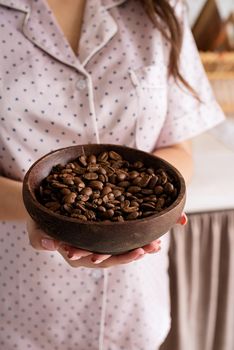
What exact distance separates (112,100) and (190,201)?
38cm

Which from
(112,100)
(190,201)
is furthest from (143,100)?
(190,201)

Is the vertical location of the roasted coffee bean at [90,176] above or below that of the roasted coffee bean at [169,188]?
above

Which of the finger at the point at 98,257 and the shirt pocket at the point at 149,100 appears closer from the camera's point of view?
the finger at the point at 98,257

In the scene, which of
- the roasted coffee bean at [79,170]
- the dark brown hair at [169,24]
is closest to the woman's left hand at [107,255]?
the roasted coffee bean at [79,170]

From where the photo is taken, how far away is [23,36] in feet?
2.46

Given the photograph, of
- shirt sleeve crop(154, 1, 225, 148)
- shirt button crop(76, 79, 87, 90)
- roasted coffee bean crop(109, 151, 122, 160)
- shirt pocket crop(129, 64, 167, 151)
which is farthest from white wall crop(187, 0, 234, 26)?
roasted coffee bean crop(109, 151, 122, 160)

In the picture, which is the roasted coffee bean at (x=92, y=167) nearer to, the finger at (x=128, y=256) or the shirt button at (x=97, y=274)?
the finger at (x=128, y=256)

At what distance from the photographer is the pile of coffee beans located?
0.56 meters

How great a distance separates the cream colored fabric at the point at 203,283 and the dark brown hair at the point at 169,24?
1.30ft

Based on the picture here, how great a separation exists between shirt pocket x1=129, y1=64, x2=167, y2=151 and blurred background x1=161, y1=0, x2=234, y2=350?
29cm

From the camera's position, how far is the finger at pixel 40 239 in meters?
0.60

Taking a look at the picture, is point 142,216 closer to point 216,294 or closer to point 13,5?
point 13,5

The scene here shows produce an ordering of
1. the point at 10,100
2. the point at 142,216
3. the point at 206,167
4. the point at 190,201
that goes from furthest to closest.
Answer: the point at 206,167 → the point at 190,201 → the point at 10,100 → the point at 142,216

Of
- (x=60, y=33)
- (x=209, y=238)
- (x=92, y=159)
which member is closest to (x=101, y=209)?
(x=92, y=159)
